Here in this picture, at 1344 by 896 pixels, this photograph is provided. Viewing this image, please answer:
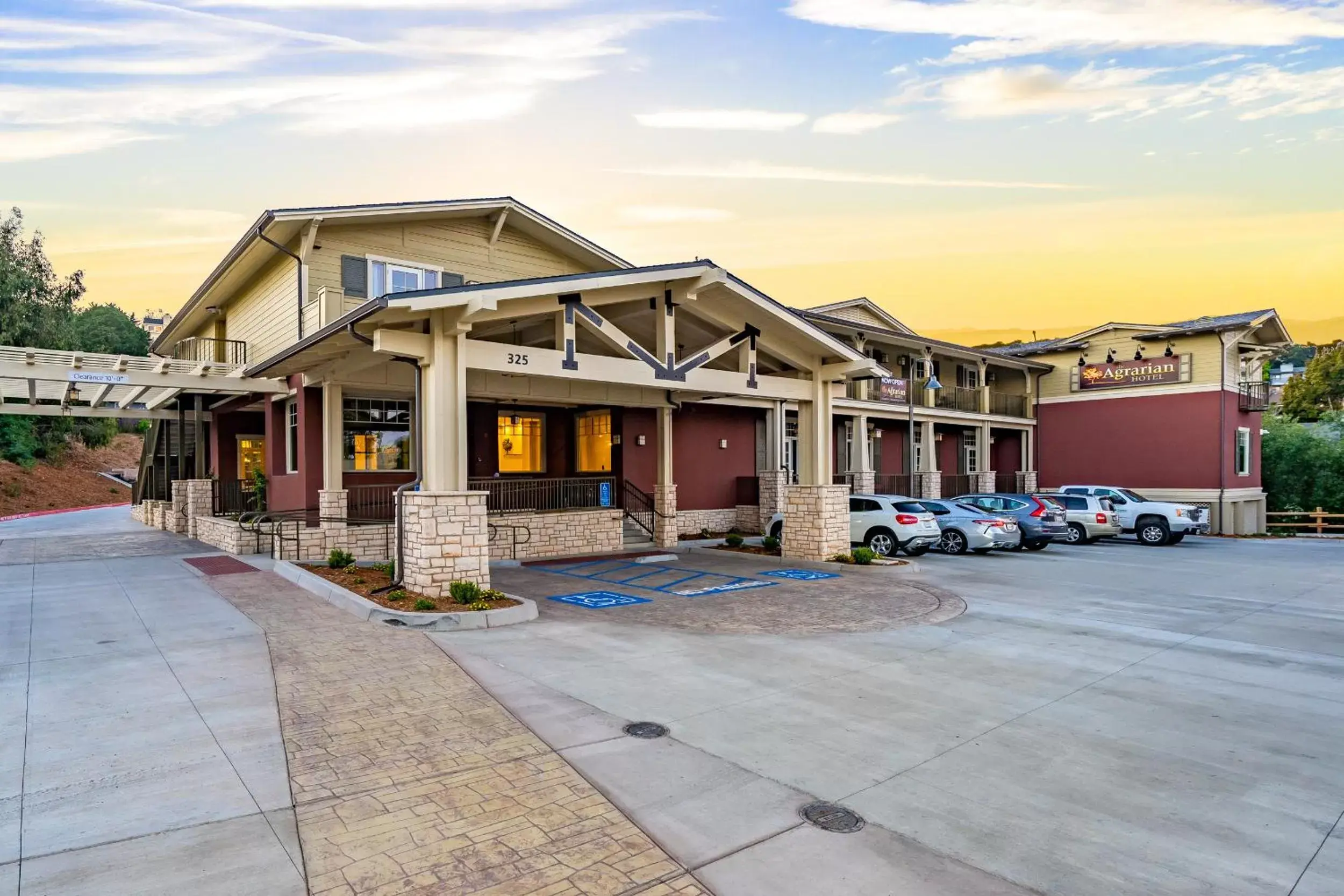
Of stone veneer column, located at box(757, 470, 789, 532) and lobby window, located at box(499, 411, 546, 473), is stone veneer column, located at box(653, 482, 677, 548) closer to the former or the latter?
lobby window, located at box(499, 411, 546, 473)

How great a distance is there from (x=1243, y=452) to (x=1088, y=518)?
1399 cm

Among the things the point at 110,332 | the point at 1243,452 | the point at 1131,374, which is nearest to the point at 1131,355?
the point at 1131,374

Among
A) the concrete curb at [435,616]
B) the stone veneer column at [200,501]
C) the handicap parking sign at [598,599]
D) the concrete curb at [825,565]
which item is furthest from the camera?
the stone veneer column at [200,501]

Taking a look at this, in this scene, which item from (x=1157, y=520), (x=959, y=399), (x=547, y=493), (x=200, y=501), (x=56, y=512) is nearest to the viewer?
(x=547, y=493)

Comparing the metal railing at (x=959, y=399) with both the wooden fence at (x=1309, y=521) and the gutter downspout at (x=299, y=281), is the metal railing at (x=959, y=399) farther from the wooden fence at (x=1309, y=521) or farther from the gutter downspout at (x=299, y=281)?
the gutter downspout at (x=299, y=281)

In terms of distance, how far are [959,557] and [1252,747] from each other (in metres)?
13.1

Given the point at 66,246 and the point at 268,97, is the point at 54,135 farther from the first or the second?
the point at 66,246

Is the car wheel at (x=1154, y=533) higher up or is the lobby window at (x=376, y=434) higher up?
the lobby window at (x=376, y=434)

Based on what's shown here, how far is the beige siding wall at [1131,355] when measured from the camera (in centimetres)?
2922

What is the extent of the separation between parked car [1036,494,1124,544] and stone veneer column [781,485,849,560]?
9.05 metres

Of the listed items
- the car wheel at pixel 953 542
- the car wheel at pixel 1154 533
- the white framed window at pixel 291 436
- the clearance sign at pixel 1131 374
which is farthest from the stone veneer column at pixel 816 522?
the clearance sign at pixel 1131 374

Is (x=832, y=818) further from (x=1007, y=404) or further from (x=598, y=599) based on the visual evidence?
(x=1007, y=404)

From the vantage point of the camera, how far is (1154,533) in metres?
22.8

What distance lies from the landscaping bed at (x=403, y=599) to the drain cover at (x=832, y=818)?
6.09 meters
